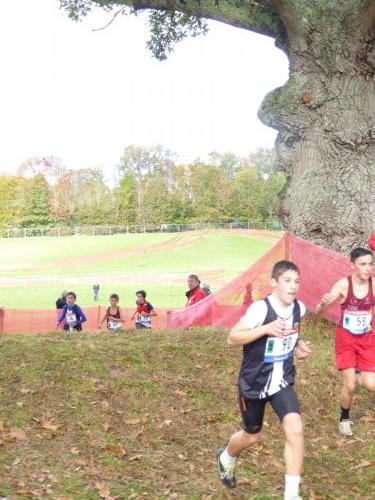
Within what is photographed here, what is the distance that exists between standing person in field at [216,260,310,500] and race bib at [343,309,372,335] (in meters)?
1.74

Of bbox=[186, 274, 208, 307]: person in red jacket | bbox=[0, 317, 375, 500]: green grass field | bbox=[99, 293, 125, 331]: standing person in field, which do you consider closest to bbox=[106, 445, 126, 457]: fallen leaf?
bbox=[0, 317, 375, 500]: green grass field

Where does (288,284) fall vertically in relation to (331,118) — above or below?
below

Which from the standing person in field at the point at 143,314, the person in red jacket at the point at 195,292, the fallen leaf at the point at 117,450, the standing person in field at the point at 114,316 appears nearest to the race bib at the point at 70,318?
the standing person in field at the point at 114,316

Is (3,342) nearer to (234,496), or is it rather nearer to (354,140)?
(234,496)

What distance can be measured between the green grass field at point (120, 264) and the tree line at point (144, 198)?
40.1 feet

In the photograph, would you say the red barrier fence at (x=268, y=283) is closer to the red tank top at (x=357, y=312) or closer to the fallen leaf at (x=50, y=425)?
the red tank top at (x=357, y=312)

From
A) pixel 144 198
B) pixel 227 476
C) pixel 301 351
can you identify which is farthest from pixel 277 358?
pixel 144 198

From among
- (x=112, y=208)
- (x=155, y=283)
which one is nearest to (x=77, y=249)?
(x=112, y=208)

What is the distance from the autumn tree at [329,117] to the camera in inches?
375

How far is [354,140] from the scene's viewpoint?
9.57m

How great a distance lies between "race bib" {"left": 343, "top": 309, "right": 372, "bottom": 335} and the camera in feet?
21.5

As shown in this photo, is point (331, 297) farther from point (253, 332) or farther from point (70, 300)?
point (70, 300)

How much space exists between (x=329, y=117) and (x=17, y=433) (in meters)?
6.21

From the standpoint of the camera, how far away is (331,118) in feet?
31.5
